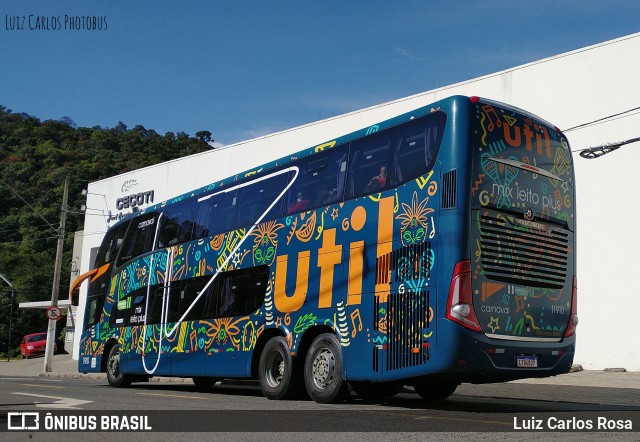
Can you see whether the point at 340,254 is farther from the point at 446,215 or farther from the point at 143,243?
the point at 143,243

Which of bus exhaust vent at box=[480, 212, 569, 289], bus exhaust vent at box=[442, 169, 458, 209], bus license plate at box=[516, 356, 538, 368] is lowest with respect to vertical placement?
bus license plate at box=[516, 356, 538, 368]

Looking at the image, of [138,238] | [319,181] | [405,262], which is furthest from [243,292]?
[138,238]

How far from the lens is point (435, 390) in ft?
43.4

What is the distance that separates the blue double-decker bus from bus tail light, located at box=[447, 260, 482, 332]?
0.02m

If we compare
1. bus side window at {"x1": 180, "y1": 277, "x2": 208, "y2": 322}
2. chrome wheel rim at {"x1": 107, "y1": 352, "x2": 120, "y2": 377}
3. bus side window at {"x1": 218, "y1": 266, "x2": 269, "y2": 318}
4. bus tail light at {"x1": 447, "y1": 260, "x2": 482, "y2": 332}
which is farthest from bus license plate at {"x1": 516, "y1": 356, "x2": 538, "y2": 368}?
chrome wheel rim at {"x1": 107, "y1": 352, "x2": 120, "y2": 377}

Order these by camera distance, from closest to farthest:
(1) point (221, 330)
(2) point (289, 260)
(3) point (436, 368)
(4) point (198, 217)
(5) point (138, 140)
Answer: (3) point (436, 368) → (2) point (289, 260) → (1) point (221, 330) → (4) point (198, 217) → (5) point (138, 140)

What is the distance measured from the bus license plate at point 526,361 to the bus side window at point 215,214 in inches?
256

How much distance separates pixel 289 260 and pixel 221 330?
242 centimetres

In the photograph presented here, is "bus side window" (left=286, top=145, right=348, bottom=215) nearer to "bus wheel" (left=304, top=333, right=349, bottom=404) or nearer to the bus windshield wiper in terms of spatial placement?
"bus wheel" (left=304, top=333, right=349, bottom=404)

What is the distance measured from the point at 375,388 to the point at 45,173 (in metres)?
62.0

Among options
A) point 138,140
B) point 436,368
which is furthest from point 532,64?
point 138,140

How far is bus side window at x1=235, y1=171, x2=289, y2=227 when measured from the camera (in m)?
13.9

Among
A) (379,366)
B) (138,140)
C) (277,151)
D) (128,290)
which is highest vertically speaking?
(138,140)

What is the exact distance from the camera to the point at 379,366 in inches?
424
